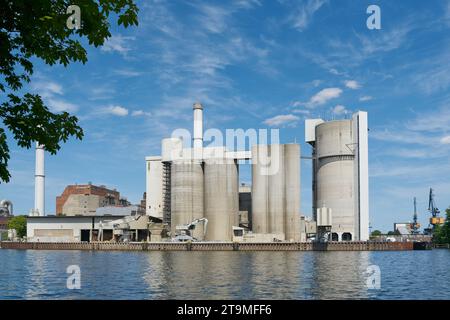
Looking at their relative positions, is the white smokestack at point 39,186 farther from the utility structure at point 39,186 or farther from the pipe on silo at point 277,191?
the pipe on silo at point 277,191

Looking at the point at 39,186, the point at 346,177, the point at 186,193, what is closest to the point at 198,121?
the point at 186,193

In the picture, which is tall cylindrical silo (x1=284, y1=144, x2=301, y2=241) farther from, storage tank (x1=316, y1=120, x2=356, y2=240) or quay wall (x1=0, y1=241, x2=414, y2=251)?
storage tank (x1=316, y1=120, x2=356, y2=240)

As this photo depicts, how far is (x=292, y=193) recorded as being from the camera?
156m

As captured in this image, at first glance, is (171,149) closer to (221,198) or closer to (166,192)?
(166,192)

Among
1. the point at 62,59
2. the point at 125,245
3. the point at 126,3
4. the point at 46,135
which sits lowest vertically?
the point at 125,245

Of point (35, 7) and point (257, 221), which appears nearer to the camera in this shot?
point (35, 7)

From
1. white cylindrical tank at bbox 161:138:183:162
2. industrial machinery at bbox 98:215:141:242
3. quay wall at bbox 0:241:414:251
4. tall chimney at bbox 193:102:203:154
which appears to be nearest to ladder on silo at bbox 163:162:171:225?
white cylindrical tank at bbox 161:138:183:162

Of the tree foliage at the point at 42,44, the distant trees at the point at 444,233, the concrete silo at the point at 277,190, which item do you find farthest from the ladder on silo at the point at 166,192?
the tree foliage at the point at 42,44

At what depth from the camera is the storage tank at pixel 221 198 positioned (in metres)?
162

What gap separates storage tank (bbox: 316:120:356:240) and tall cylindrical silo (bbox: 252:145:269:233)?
16.8 meters
